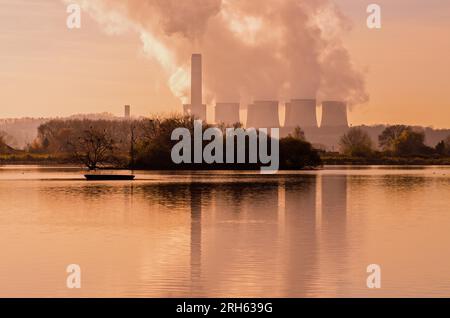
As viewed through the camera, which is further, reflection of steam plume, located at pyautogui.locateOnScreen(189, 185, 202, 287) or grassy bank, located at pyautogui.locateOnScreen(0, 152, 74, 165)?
grassy bank, located at pyautogui.locateOnScreen(0, 152, 74, 165)

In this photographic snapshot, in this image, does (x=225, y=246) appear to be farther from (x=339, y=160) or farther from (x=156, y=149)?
(x=339, y=160)

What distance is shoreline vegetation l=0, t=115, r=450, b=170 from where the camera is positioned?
96.2 meters

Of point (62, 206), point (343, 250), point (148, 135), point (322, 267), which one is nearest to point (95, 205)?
point (62, 206)

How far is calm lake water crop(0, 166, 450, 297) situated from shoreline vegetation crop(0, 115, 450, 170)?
45.5 m

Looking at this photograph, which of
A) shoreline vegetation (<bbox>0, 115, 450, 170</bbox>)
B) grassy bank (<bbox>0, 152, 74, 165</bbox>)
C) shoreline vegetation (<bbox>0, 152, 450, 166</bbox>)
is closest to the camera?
shoreline vegetation (<bbox>0, 115, 450, 170</bbox>)

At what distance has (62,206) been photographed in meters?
41.5

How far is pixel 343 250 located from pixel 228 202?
19.9 meters

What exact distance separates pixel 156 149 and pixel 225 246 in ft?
233

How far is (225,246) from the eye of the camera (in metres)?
25.4

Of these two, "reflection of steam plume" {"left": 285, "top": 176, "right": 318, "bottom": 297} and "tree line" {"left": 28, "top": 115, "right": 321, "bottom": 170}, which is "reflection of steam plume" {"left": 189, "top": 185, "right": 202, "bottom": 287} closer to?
"reflection of steam plume" {"left": 285, "top": 176, "right": 318, "bottom": 297}

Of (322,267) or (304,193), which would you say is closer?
(322,267)

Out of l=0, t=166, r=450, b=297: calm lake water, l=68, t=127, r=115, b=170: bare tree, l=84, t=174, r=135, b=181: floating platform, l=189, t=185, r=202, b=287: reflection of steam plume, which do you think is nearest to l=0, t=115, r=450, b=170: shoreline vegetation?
l=68, t=127, r=115, b=170: bare tree

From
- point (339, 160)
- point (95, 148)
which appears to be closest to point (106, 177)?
point (95, 148)
